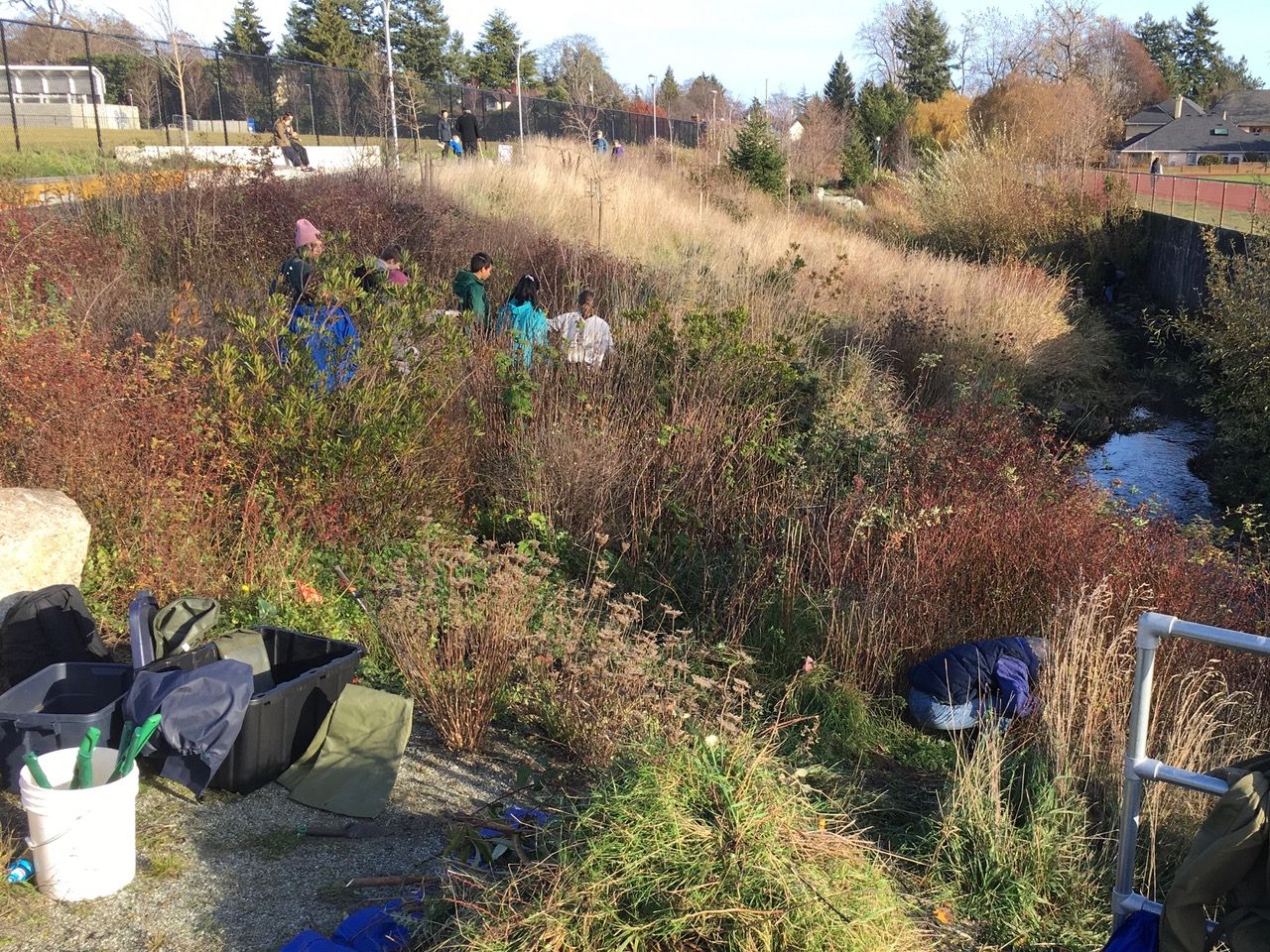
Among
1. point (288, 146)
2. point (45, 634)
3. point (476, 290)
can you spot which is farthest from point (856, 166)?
point (45, 634)

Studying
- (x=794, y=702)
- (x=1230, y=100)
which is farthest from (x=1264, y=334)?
(x=1230, y=100)

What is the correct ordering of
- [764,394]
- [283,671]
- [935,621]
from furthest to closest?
[764,394], [935,621], [283,671]

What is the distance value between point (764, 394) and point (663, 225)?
9217 mm

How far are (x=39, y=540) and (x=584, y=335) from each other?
4885 millimetres

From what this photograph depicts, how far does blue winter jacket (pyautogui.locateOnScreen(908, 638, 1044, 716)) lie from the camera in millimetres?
5125

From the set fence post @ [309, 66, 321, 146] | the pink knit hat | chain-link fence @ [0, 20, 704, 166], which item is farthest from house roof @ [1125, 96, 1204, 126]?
the pink knit hat

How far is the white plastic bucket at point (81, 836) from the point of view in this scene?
3303 mm

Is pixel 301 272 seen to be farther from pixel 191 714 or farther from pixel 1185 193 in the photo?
pixel 1185 193

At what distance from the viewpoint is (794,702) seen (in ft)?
17.1

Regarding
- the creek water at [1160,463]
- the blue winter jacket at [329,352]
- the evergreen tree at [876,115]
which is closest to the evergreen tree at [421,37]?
the evergreen tree at [876,115]

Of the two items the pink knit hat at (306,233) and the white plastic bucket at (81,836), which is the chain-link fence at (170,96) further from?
the white plastic bucket at (81,836)

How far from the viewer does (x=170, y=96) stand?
23281 mm

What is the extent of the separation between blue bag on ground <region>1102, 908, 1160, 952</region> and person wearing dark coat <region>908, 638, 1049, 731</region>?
2.19 m

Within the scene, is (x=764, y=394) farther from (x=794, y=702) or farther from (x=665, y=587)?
(x=794, y=702)
